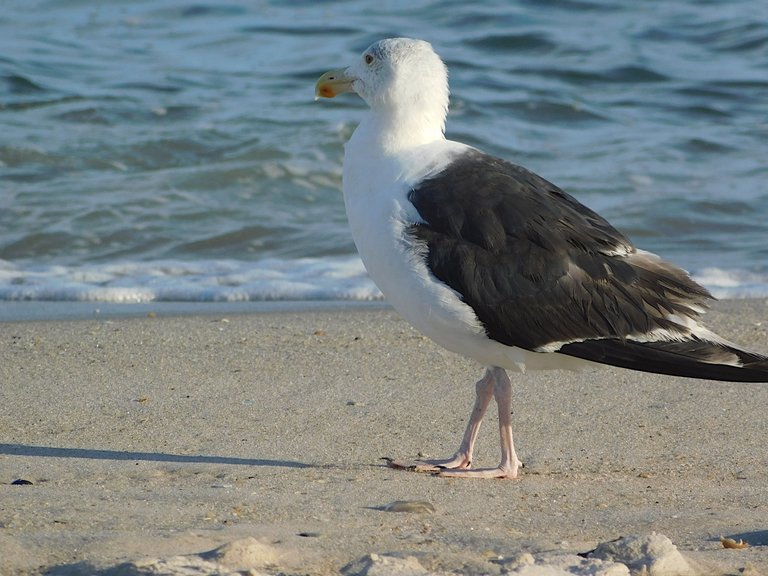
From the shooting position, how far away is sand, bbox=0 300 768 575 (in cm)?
357

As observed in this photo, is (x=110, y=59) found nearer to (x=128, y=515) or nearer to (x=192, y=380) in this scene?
(x=192, y=380)

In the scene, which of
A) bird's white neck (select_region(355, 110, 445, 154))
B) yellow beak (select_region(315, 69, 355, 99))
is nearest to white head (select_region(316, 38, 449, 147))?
bird's white neck (select_region(355, 110, 445, 154))

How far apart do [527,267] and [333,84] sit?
1380mm

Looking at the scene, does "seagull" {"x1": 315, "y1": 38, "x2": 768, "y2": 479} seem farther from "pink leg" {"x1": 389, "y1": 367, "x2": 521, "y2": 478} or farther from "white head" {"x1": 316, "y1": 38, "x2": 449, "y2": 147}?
"white head" {"x1": 316, "y1": 38, "x2": 449, "y2": 147}

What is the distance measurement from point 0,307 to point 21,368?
1952mm

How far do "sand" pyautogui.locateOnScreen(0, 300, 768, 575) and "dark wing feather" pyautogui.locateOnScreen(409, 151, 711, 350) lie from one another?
1.89ft

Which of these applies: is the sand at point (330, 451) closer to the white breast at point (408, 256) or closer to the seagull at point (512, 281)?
the seagull at point (512, 281)

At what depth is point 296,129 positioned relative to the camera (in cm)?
1369

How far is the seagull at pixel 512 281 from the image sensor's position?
4574 millimetres

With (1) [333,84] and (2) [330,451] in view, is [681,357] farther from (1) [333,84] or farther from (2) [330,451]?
(1) [333,84]

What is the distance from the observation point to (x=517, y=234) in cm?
465

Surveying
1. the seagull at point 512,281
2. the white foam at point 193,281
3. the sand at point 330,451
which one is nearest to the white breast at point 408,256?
the seagull at point 512,281

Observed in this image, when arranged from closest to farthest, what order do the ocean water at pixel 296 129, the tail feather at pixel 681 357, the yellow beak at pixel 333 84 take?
the tail feather at pixel 681 357, the yellow beak at pixel 333 84, the ocean water at pixel 296 129

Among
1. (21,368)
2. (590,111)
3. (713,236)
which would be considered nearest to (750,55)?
(590,111)
